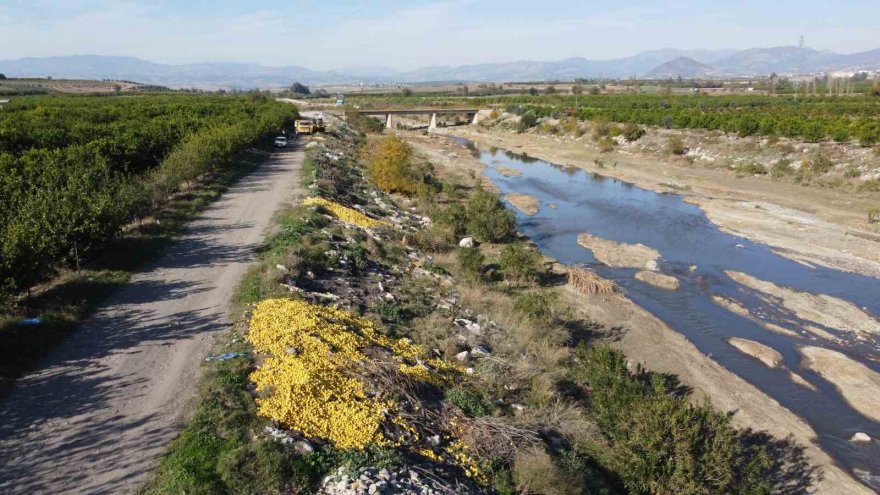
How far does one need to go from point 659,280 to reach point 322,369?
61.2ft

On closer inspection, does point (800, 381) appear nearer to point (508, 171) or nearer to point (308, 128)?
point (508, 171)

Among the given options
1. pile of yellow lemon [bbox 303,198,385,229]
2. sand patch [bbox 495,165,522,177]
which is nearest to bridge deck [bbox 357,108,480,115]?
sand patch [bbox 495,165,522,177]

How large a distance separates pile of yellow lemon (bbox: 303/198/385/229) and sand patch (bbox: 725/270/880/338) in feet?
59.9

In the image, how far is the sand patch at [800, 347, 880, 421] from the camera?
1634cm

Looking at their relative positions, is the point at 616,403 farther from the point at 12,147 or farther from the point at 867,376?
the point at 12,147

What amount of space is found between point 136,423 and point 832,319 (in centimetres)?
2436

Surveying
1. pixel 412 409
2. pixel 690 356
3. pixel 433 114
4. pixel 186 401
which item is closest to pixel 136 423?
pixel 186 401

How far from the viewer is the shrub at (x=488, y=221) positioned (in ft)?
95.6

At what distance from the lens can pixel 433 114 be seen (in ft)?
333

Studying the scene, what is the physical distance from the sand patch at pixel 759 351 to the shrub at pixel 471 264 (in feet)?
32.4

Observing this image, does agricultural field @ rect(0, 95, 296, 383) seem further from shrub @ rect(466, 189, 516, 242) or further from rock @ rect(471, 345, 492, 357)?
shrub @ rect(466, 189, 516, 242)

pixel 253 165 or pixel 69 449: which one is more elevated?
pixel 253 165

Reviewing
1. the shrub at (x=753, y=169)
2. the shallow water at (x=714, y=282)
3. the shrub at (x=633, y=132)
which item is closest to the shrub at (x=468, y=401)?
the shallow water at (x=714, y=282)

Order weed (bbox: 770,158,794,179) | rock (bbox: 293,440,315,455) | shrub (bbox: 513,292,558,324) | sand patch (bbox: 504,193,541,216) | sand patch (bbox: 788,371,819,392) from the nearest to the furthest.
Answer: rock (bbox: 293,440,315,455), sand patch (bbox: 788,371,819,392), shrub (bbox: 513,292,558,324), sand patch (bbox: 504,193,541,216), weed (bbox: 770,158,794,179)
